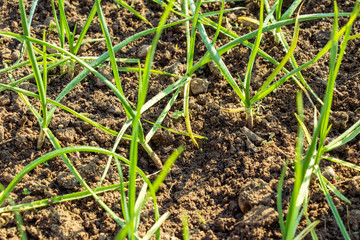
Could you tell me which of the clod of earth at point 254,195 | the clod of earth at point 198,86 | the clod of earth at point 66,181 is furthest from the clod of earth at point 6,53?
the clod of earth at point 254,195

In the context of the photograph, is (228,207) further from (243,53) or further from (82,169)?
(243,53)

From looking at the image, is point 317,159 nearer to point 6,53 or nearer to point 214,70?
point 214,70

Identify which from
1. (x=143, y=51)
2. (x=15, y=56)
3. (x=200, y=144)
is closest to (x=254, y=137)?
(x=200, y=144)

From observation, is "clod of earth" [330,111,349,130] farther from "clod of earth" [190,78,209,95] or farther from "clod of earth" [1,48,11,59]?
"clod of earth" [1,48,11,59]

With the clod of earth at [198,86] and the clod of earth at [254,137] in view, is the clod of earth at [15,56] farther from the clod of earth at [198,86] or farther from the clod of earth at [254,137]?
the clod of earth at [254,137]

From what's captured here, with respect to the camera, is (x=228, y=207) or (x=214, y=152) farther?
(x=214, y=152)

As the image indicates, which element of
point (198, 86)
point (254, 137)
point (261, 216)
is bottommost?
Result: point (261, 216)

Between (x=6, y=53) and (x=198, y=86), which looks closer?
(x=198, y=86)

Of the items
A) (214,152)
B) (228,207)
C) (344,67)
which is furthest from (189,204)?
(344,67)

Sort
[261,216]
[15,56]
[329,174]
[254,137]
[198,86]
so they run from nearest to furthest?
[261,216], [329,174], [254,137], [198,86], [15,56]
